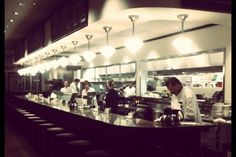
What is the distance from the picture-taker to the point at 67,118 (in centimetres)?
696

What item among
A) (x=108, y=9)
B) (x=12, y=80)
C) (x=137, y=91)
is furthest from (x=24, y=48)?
(x=108, y=9)

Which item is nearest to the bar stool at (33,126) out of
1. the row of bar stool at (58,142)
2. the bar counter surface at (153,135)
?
the row of bar stool at (58,142)

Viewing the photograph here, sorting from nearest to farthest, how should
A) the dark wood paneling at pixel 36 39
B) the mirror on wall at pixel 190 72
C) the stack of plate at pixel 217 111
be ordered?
the stack of plate at pixel 217 111, the mirror on wall at pixel 190 72, the dark wood paneling at pixel 36 39

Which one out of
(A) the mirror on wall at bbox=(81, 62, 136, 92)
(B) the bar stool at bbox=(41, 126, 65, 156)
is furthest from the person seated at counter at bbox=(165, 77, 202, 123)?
(A) the mirror on wall at bbox=(81, 62, 136, 92)

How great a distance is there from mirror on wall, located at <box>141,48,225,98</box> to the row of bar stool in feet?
12.2

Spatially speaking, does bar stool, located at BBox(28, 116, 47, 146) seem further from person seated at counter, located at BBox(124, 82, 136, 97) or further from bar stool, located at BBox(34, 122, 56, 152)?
person seated at counter, located at BBox(124, 82, 136, 97)

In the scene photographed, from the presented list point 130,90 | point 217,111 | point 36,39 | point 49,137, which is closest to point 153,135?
point 217,111

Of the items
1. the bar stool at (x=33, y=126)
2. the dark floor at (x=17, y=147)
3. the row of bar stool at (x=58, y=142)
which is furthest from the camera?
the bar stool at (x=33, y=126)

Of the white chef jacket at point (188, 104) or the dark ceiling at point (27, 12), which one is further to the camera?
the dark ceiling at point (27, 12)

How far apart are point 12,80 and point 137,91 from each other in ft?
37.5

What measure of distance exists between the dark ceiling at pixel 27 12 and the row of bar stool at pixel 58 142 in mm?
2930

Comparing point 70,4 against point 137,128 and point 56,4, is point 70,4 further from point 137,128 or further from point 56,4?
point 137,128

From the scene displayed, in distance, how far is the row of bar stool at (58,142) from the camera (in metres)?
4.48

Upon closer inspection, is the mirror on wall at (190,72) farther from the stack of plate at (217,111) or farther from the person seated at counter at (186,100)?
the person seated at counter at (186,100)
